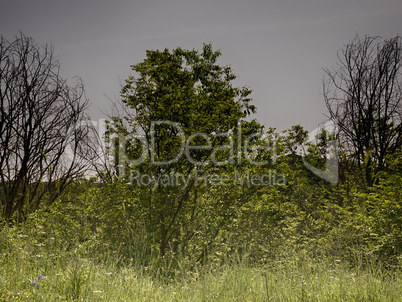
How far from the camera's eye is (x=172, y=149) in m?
6.01

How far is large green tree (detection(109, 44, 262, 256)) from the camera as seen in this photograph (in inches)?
232

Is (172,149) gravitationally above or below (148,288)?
above

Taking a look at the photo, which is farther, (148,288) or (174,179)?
(174,179)

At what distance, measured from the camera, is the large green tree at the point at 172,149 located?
5.89 metres

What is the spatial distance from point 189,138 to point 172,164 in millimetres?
632

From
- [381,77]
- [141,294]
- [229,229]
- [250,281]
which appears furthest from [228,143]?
[381,77]

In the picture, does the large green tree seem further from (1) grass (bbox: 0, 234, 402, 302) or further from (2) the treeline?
(1) grass (bbox: 0, 234, 402, 302)

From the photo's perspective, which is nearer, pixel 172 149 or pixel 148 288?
pixel 148 288
